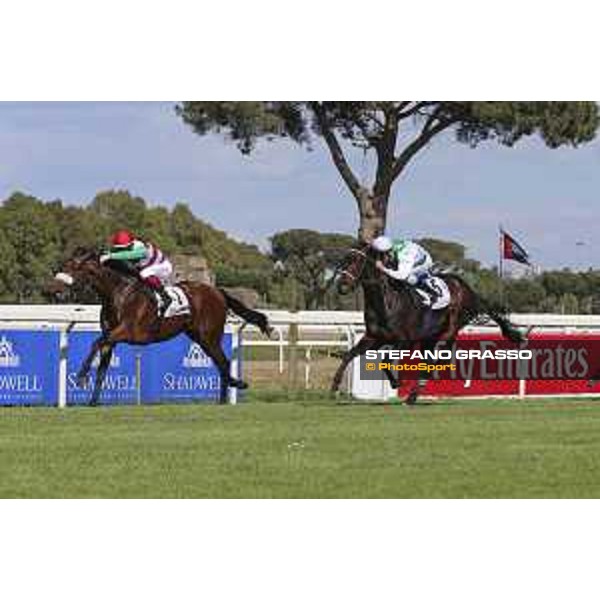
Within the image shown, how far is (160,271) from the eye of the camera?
16.7m

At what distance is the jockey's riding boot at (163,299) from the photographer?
16797 millimetres

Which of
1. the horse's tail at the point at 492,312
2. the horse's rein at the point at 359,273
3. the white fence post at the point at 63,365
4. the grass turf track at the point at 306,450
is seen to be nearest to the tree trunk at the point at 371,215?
the horse's rein at the point at 359,273

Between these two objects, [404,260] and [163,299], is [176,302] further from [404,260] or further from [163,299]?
[404,260]

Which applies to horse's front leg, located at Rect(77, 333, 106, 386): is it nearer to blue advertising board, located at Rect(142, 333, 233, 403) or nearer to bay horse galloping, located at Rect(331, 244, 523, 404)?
blue advertising board, located at Rect(142, 333, 233, 403)

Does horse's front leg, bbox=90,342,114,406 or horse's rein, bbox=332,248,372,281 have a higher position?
horse's rein, bbox=332,248,372,281

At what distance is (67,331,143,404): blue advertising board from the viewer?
59.1ft

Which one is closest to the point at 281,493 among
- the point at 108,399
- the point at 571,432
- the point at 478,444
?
the point at 478,444

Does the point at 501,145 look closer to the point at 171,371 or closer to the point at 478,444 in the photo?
the point at 478,444

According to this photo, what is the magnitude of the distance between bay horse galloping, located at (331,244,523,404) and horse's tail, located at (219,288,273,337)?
1.03 meters

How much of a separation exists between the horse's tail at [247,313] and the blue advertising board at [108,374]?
1414 mm

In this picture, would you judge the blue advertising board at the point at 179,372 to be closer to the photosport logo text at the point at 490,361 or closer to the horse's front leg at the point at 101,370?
the horse's front leg at the point at 101,370

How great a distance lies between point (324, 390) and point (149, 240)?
3.35m

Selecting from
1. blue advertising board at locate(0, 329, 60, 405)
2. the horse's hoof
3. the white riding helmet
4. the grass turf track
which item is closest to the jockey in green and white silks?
the white riding helmet

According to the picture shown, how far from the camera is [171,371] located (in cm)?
1855
